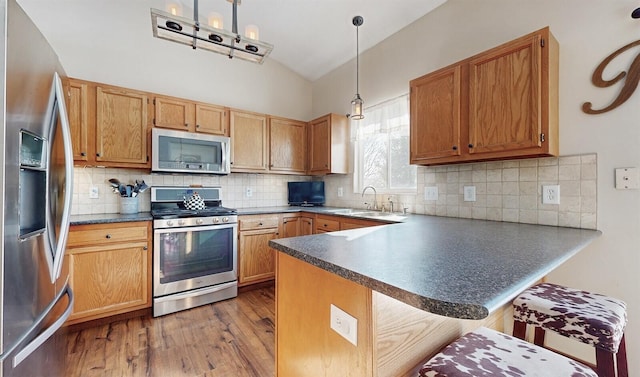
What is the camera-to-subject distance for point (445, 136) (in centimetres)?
207

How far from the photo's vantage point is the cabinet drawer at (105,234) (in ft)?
6.85

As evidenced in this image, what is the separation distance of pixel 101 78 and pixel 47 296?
2.54 meters

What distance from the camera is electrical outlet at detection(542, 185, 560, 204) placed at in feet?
5.71

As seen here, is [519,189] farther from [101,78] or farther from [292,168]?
[101,78]

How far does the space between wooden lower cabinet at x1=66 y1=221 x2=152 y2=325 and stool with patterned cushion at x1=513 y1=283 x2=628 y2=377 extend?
106 inches

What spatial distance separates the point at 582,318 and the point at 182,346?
2.27 m

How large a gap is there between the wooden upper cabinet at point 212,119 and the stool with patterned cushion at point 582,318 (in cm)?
298

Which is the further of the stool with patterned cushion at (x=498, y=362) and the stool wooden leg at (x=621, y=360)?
the stool wooden leg at (x=621, y=360)

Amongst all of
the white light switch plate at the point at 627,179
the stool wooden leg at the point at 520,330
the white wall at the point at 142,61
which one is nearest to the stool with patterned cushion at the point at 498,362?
the stool wooden leg at the point at 520,330

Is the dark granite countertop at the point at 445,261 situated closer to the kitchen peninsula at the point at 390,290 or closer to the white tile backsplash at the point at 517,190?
the kitchen peninsula at the point at 390,290

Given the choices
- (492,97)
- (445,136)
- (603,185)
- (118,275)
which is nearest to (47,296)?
(118,275)

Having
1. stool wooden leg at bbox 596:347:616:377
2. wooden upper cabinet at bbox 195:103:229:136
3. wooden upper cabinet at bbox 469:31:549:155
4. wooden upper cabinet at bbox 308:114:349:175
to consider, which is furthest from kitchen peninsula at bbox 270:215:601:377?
wooden upper cabinet at bbox 195:103:229:136

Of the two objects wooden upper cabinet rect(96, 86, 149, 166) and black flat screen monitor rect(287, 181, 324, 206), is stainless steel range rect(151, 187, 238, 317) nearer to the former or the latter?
wooden upper cabinet rect(96, 86, 149, 166)

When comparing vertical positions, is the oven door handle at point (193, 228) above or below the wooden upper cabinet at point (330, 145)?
below
